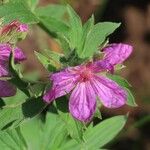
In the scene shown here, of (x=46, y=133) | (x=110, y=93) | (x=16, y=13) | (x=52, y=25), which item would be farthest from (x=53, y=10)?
(x=110, y=93)

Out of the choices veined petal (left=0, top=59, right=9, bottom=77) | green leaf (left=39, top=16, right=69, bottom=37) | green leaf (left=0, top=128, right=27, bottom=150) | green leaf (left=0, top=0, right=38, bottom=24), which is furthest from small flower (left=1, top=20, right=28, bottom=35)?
green leaf (left=0, top=128, right=27, bottom=150)

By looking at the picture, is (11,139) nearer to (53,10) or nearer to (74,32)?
(74,32)

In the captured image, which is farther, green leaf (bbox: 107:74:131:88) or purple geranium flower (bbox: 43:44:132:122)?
green leaf (bbox: 107:74:131:88)

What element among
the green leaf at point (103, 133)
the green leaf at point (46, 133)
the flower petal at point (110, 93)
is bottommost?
the green leaf at point (103, 133)

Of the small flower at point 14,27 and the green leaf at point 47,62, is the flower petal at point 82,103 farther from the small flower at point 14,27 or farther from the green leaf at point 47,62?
the small flower at point 14,27

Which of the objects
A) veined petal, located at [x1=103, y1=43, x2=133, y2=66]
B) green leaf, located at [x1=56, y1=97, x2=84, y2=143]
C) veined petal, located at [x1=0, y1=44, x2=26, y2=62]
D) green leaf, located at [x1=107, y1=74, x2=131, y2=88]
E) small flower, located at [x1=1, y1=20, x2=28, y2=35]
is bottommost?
green leaf, located at [x1=56, y1=97, x2=84, y2=143]

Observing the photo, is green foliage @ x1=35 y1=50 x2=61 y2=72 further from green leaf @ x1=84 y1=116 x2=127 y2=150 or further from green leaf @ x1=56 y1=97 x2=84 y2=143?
green leaf @ x1=84 y1=116 x2=127 y2=150

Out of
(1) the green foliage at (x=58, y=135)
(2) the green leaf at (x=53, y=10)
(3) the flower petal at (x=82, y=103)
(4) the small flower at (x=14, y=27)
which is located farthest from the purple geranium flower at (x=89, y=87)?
(2) the green leaf at (x=53, y=10)
